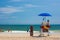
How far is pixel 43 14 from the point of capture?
2445cm

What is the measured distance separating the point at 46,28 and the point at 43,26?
0.35m

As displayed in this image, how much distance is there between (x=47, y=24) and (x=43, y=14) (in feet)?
3.69

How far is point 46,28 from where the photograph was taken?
24594mm

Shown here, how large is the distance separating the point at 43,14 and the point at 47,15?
422mm

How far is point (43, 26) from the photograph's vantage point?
24641 millimetres

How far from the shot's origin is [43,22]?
24.7 m

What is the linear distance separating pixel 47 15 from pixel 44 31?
1.67m

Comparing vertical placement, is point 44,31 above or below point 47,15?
below

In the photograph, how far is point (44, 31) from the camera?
24797 millimetres

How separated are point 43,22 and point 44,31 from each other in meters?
0.90

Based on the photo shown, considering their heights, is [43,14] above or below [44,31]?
above

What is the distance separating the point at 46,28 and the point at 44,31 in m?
0.41

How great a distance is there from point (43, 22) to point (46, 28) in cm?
67
